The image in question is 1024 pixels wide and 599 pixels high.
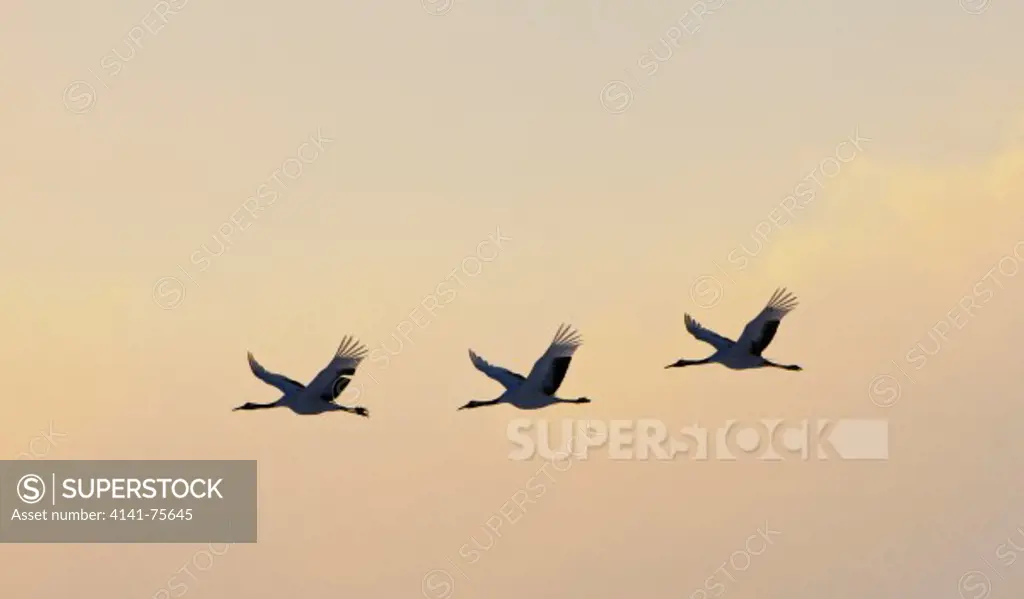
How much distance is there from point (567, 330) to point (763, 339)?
194 inches

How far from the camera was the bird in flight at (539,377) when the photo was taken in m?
52.1

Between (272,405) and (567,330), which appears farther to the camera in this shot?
(272,405)

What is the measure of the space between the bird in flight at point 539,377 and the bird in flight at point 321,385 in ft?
9.06

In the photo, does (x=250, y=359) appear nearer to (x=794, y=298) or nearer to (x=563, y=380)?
(x=563, y=380)

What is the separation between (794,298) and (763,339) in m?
1.25

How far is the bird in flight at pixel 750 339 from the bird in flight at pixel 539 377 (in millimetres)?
2982

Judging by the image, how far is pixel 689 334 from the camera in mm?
54500

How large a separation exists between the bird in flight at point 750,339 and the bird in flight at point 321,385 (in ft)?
24.5

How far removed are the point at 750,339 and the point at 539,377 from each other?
16.1 feet

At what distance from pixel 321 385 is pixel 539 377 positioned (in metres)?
4.73

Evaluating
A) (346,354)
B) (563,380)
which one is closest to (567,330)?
(563,380)

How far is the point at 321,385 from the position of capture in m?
53.5

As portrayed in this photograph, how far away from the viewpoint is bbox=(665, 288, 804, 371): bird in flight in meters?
53.9

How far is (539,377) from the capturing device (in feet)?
174
